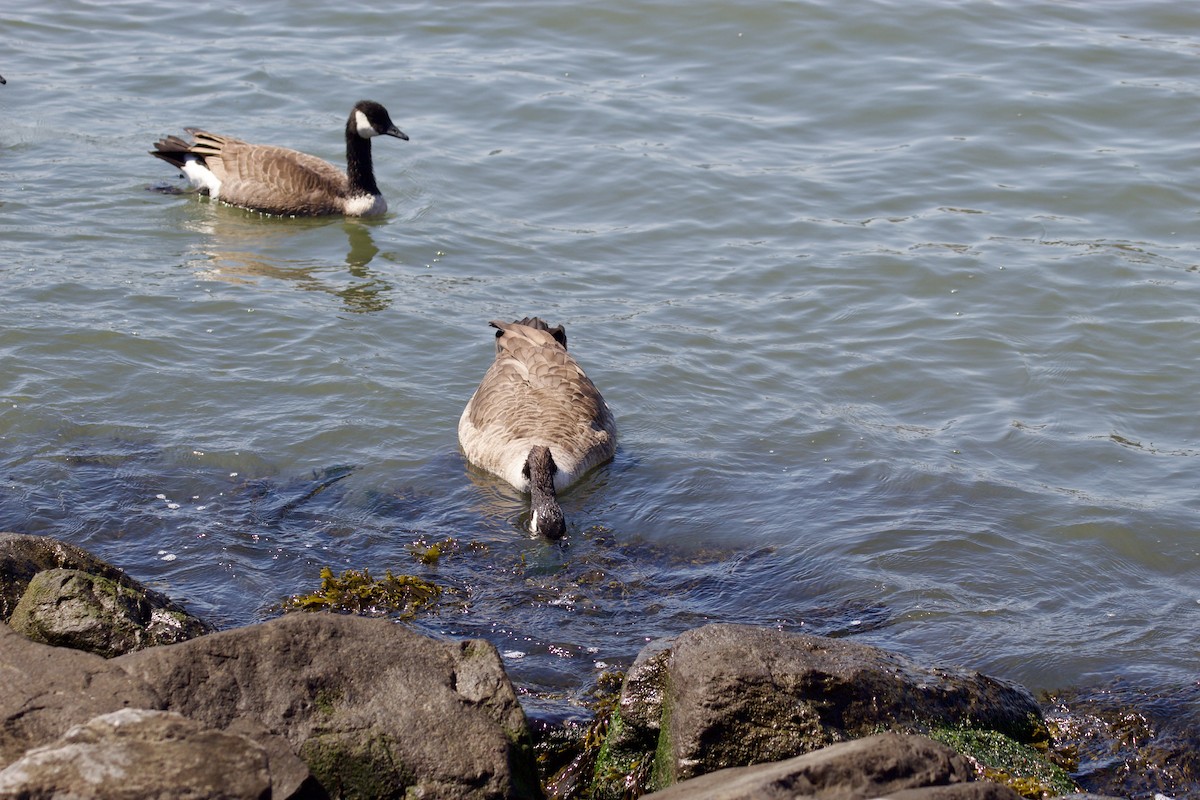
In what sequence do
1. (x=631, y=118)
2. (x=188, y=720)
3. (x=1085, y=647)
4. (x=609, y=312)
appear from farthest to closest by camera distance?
(x=631, y=118) < (x=609, y=312) < (x=1085, y=647) < (x=188, y=720)

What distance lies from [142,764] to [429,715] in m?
1.25

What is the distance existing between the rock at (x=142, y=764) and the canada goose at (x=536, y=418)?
454 centimetres

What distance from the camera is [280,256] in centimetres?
1345

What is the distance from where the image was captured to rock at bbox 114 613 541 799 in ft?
15.8

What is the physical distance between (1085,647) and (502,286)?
6.58 m

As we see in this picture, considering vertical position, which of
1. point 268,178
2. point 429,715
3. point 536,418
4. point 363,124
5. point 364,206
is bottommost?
point 536,418

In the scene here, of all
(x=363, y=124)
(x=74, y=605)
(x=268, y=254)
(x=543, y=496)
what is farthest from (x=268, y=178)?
(x=74, y=605)

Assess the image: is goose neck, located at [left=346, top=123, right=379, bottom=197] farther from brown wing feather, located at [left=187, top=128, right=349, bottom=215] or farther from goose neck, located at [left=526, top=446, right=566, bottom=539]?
goose neck, located at [left=526, top=446, right=566, bottom=539]

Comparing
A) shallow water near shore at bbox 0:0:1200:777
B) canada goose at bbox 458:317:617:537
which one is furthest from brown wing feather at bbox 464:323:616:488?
shallow water near shore at bbox 0:0:1200:777

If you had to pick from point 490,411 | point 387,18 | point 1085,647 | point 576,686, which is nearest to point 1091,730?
point 1085,647

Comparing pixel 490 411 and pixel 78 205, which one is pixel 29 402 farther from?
pixel 78 205

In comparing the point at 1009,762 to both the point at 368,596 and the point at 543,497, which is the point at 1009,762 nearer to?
the point at 368,596

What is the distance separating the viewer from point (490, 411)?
974cm

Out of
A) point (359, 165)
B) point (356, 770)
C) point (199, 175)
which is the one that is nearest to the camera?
point (356, 770)
